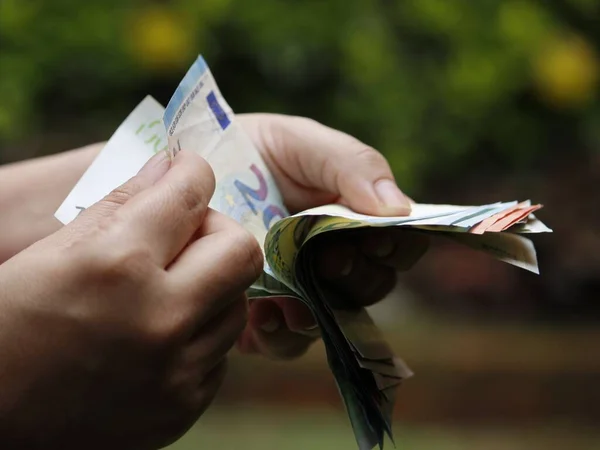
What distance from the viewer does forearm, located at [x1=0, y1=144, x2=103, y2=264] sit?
67 cm

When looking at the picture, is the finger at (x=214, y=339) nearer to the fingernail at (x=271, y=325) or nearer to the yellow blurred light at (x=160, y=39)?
the fingernail at (x=271, y=325)

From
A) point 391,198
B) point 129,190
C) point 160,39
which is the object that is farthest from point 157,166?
point 160,39

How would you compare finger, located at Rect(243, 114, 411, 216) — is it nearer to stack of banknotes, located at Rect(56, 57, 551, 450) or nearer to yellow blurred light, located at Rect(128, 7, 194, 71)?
stack of banknotes, located at Rect(56, 57, 551, 450)

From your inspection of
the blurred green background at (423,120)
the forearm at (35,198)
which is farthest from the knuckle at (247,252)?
the blurred green background at (423,120)

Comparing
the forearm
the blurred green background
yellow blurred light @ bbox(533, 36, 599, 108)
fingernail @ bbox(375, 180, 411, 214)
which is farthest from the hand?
yellow blurred light @ bbox(533, 36, 599, 108)

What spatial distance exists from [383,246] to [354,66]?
2.04 feet

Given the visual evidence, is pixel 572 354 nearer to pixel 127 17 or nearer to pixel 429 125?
pixel 429 125

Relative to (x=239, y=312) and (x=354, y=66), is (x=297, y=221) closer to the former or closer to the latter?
(x=239, y=312)

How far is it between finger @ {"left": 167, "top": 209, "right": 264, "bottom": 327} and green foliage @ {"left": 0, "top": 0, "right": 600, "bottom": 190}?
78 cm

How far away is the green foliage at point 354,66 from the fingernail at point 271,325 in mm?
561

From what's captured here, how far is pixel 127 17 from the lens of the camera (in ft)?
3.86

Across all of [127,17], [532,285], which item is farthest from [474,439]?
[127,17]

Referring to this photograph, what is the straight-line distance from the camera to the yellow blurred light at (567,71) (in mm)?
1166

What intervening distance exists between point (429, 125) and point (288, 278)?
77cm
